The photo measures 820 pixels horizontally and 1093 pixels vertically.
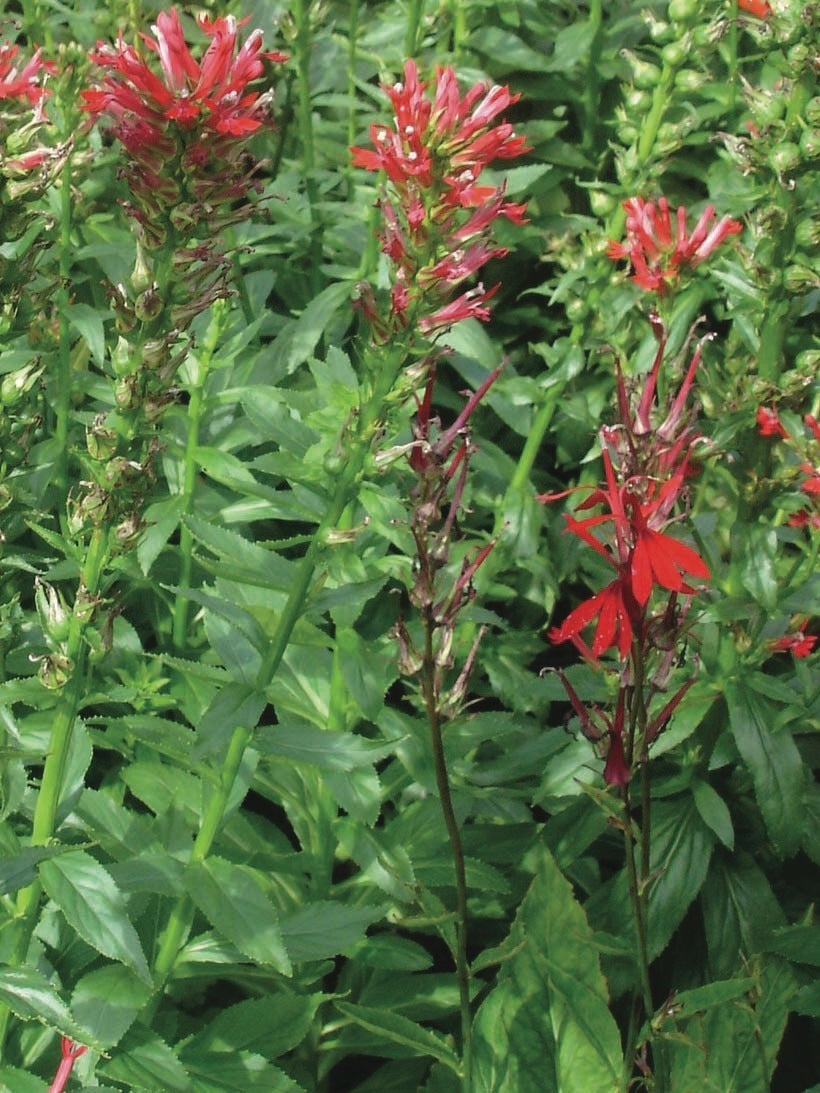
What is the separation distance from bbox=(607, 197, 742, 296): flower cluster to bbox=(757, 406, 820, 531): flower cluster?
328 millimetres

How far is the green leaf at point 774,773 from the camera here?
213cm

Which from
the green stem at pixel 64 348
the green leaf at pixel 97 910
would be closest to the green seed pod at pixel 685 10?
the green stem at pixel 64 348

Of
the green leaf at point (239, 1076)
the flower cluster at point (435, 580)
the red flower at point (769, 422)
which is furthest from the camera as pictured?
the red flower at point (769, 422)

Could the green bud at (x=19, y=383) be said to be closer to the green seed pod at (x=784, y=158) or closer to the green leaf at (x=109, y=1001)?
the green leaf at (x=109, y=1001)

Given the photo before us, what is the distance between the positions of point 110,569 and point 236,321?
3.19 feet

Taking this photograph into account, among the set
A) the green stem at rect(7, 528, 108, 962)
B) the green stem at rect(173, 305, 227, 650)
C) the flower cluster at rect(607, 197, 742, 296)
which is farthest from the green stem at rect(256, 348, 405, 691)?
the flower cluster at rect(607, 197, 742, 296)

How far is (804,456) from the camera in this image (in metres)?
2.01

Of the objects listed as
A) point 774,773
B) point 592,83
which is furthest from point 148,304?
point 592,83

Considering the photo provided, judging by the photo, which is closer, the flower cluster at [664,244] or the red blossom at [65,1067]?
the red blossom at [65,1067]

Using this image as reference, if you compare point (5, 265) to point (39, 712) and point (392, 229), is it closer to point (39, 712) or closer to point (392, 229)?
point (392, 229)

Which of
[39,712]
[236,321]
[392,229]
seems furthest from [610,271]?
[39,712]

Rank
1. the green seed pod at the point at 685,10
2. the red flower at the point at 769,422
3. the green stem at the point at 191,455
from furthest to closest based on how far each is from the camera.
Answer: the green seed pod at the point at 685,10 < the green stem at the point at 191,455 < the red flower at the point at 769,422

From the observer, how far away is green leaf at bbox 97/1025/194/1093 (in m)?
1.64

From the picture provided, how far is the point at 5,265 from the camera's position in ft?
5.59
